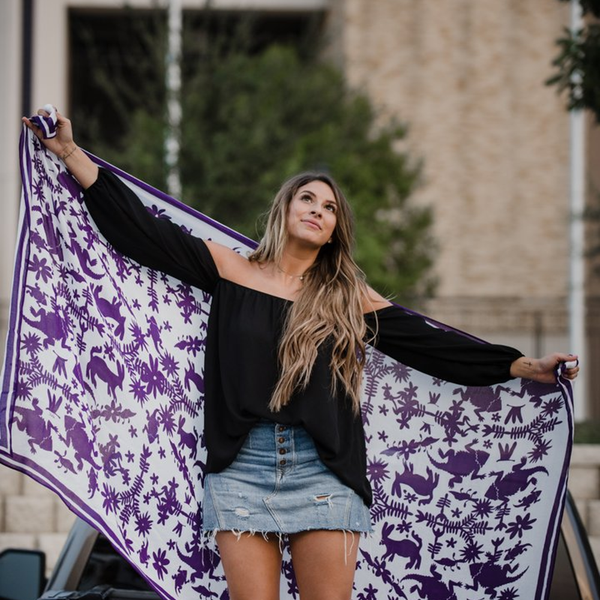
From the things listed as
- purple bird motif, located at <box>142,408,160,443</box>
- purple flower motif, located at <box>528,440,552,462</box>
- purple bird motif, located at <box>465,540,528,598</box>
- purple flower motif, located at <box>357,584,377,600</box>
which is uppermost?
purple bird motif, located at <box>142,408,160,443</box>

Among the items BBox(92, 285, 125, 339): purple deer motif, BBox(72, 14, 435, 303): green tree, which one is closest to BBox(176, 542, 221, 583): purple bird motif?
BBox(92, 285, 125, 339): purple deer motif

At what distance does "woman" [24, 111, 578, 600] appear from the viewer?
2701 millimetres

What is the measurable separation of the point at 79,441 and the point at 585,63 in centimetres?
408

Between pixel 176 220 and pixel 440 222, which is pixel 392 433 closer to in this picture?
pixel 176 220

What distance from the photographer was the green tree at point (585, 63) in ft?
18.3

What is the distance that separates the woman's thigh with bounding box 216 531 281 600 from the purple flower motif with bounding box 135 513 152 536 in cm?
34

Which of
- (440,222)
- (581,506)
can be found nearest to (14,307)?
(581,506)

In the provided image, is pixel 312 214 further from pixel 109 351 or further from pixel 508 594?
pixel 508 594

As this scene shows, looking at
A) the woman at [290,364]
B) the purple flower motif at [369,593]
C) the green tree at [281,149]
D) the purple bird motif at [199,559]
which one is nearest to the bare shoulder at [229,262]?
the woman at [290,364]

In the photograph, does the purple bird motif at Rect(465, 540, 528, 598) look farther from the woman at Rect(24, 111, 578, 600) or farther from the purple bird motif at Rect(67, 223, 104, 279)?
the purple bird motif at Rect(67, 223, 104, 279)

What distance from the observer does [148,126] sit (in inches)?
488

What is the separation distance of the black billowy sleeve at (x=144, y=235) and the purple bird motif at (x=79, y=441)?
0.56 metres

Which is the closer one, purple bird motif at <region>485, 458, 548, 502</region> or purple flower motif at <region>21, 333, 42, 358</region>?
purple flower motif at <region>21, 333, 42, 358</region>

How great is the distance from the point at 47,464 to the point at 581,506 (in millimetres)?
3689
